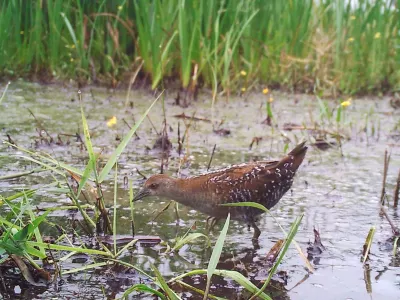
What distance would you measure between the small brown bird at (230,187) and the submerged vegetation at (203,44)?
8.83 ft

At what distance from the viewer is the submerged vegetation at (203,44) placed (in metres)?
7.36

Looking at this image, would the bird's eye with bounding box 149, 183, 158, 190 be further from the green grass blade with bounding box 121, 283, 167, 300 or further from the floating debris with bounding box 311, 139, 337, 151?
the floating debris with bounding box 311, 139, 337, 151

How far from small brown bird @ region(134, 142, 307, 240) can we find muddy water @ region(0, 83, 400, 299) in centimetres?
13

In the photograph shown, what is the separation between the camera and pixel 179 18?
7.17 m

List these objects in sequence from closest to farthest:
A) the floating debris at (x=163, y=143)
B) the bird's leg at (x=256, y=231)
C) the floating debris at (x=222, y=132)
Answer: the bird's leg at (x=256, y=231)
the floating debris at (x=163, y=143)
the floating debris at (x=222, y=132)

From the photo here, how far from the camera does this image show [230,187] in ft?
13.6

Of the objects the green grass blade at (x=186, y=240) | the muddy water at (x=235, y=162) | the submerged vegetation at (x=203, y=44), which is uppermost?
the submerged vegetation at (x=203, y=44)

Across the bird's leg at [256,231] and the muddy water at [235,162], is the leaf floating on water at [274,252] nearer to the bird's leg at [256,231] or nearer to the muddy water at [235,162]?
the muddy water at [235,162]

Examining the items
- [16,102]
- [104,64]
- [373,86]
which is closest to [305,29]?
[373,86]

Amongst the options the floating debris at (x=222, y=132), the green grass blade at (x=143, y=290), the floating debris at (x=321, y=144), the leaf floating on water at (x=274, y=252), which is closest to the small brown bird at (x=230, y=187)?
the leaf floating on water at (x=274, y=252)

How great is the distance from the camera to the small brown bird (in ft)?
13.6

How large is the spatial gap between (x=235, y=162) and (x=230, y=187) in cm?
144

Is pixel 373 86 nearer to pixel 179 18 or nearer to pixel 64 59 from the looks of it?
pixel 179 18

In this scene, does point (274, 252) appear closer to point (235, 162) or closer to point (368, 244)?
point (368, 244)
